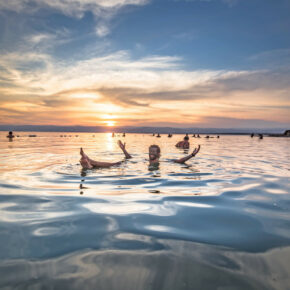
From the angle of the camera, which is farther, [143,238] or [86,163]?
[86,163]

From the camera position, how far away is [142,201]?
5.05 metres

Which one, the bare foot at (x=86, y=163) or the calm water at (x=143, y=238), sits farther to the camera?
the bare foot at (x=86, y=163)

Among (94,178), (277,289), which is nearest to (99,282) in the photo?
(277,289)

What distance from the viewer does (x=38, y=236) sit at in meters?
3.25

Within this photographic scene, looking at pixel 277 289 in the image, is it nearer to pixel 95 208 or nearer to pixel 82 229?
pixel 82 229

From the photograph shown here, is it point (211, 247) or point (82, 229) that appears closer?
point (211, 247)

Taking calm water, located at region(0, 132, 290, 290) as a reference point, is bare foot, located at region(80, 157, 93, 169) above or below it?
above

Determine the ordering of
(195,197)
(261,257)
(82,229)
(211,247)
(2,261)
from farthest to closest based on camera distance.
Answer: (195,197) → (82,229) → (211,247) → (261,257) → (2,261)

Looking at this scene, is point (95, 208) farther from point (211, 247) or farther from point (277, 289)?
point (277, 289)

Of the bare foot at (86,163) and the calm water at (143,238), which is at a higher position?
the bare foot at (86,163)

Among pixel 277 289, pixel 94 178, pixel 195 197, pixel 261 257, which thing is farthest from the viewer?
pixel 94 178

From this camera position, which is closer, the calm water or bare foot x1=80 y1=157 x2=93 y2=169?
the calm water

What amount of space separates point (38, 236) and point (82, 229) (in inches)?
26.2

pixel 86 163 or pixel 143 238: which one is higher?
pixel 86 163
